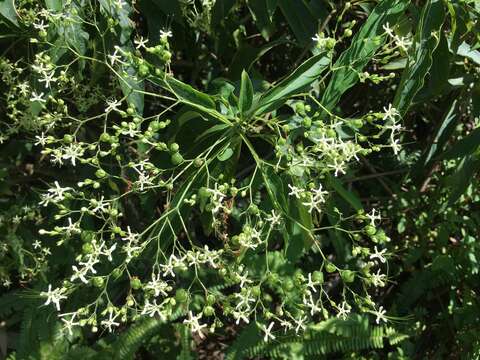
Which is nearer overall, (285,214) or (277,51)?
(285,214)

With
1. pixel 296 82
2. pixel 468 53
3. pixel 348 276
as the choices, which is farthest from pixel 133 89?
pixel 468 53

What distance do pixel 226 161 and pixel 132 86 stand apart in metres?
0.32

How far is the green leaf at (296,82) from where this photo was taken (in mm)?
1354

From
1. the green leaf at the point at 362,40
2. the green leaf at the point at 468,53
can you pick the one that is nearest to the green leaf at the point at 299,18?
the green leaf at the point at 362,40

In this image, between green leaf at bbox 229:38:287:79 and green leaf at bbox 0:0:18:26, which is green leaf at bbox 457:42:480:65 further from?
green leaf at bbox 0:0:18:26

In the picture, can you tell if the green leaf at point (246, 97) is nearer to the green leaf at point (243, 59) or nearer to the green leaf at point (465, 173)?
the green leaf at point (243, 59)

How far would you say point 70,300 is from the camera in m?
2.45

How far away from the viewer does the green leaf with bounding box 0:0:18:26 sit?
61.5 inches

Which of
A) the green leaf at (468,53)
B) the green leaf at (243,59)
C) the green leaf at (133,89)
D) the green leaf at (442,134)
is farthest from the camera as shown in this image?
the green leaf at (442,134)

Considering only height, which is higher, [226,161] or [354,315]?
[226,161]

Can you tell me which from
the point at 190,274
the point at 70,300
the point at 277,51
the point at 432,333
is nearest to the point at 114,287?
the point at 70,300

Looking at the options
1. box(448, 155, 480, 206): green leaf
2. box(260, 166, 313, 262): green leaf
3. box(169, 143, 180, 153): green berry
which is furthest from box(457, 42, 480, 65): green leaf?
box(169, 143, 180, 153): green berry

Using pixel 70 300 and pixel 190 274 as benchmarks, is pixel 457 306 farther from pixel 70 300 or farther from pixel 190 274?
pixel 70 300

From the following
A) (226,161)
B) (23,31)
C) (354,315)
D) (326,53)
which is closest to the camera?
(326,53)
